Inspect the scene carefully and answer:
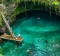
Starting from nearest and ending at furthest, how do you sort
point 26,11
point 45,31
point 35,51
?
point 35,51 → point 45,31 → point 26,11

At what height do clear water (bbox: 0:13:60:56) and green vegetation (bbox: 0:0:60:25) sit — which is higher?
green vegetation (bbox: 0:0:60:25)

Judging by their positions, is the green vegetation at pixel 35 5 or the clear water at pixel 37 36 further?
the green vegetation at pixel 35 5

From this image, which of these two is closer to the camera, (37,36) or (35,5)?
(37,36)

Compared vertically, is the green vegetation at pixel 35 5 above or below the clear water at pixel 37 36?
above

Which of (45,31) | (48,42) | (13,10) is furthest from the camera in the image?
(13,10)

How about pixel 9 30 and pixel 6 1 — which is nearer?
pixel 9 30

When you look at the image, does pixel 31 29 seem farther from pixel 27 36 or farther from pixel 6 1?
pixel 6 1

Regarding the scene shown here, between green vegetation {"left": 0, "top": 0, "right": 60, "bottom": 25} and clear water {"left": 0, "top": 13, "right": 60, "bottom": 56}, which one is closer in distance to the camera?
clear water {"left": 0, "top": 13, "right": 60, "bottom": 56}

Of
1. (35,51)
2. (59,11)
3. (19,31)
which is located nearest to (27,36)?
(19,31)
